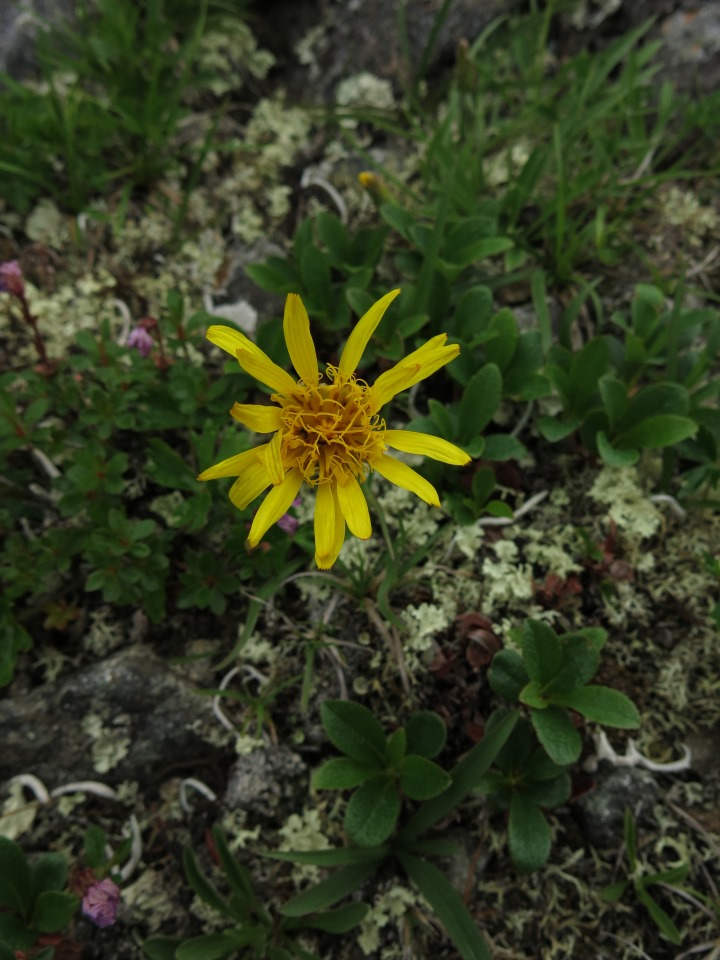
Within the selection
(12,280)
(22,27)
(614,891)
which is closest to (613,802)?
(614,891)

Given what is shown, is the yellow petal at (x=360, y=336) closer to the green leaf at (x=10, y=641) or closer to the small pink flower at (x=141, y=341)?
the small pink flower at (x=141, y=341)

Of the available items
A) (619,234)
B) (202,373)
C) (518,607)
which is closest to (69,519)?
(202,373)

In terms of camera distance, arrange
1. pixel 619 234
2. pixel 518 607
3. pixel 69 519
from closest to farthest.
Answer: pixel 518 607
pixel 69 519
pixel 619 234

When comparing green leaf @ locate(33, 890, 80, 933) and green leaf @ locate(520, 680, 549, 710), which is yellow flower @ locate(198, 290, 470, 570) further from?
green leaf @ locate(33, 890, 80, 933)

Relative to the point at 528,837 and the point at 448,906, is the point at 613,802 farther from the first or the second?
the point at 448,906

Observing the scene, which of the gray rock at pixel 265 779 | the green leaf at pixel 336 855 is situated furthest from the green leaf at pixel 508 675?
the gray rock at pixel 265 779

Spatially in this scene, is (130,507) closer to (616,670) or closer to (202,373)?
(202,373)
